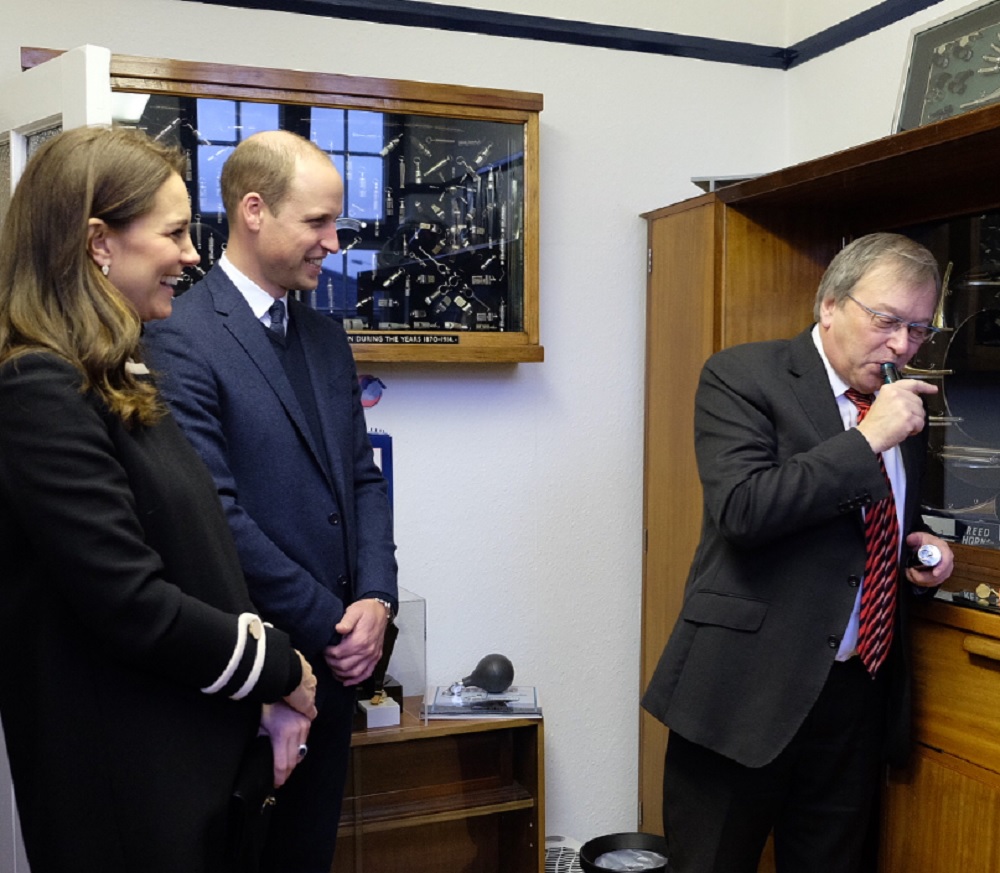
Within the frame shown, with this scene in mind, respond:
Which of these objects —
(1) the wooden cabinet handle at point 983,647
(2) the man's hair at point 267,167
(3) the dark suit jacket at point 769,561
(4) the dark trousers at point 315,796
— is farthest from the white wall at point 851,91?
(4) the dark trousers at point 315,796

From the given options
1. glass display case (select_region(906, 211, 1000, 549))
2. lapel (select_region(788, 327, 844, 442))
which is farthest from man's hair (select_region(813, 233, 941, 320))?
glass display case (select_region(906, 211, 1000, 549))

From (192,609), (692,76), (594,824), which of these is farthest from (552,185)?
(192,609)

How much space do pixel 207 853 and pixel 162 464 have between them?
464 mm

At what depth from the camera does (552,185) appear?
9.88 feet

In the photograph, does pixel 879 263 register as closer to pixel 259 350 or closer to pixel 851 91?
pixel 259 350

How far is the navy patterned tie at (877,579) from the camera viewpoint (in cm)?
185

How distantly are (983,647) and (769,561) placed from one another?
41cm

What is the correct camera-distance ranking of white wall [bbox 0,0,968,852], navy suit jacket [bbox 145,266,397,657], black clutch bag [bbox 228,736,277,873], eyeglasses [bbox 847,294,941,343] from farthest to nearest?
white wall [bbox 0,0,968,852] < eyeglasses [bbox 847,294,941,343] < navy suit jacket [bbox 145,266,397,657] < black clutch bag [bbox 228,736,277,873]

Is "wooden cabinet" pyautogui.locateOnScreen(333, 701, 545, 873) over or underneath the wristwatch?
underneath

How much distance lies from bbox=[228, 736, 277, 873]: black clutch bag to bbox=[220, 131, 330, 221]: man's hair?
36.0 inches

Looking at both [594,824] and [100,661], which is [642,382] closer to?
[594,824]

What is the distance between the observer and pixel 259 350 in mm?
1816

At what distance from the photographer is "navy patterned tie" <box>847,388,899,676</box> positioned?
1854mm

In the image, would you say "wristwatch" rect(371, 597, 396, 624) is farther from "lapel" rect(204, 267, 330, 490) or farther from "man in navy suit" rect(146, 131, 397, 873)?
"lapel" rect(204, 267, 330, 490)
